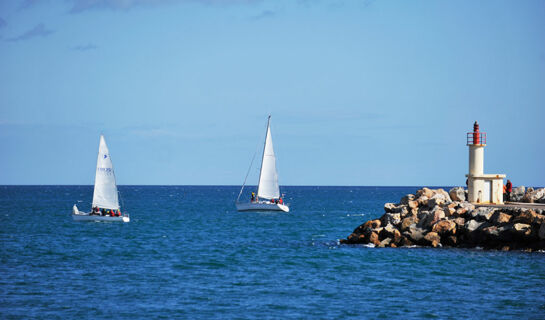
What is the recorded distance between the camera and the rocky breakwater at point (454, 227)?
125 feet

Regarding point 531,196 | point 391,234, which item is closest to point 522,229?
point 391,234

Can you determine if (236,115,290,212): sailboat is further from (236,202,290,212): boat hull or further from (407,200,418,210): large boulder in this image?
(407,200,418,210): large boulder

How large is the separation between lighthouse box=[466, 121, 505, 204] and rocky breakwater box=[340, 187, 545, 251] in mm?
2337

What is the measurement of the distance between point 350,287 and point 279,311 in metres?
5.98

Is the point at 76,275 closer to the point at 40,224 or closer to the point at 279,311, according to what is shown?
the point at 279,311

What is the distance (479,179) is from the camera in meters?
46.6

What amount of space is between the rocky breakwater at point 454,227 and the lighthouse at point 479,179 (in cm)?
234

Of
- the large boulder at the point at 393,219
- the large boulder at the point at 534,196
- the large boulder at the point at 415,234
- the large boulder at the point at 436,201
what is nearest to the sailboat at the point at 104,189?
the large boulder at the point at 393,219

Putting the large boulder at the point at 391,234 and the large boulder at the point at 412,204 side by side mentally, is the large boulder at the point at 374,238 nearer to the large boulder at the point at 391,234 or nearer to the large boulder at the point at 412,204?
the large boulder at the point at 391,234

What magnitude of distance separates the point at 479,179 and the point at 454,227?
7425 mm

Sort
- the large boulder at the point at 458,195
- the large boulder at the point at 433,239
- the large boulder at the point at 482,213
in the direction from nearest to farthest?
the large boulder at the point at 482,213 → the large boulder at the point at 433,239 → the large boulder at the point at 458,195

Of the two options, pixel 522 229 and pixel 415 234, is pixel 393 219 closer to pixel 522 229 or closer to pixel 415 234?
pixel 415 234

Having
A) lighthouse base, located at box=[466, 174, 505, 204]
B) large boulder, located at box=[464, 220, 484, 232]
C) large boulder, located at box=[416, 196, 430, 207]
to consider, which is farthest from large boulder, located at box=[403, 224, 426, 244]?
lighthouse base, located at box=[466, 174, 505, 204]

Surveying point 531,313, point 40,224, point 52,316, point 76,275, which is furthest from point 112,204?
point 531,313
